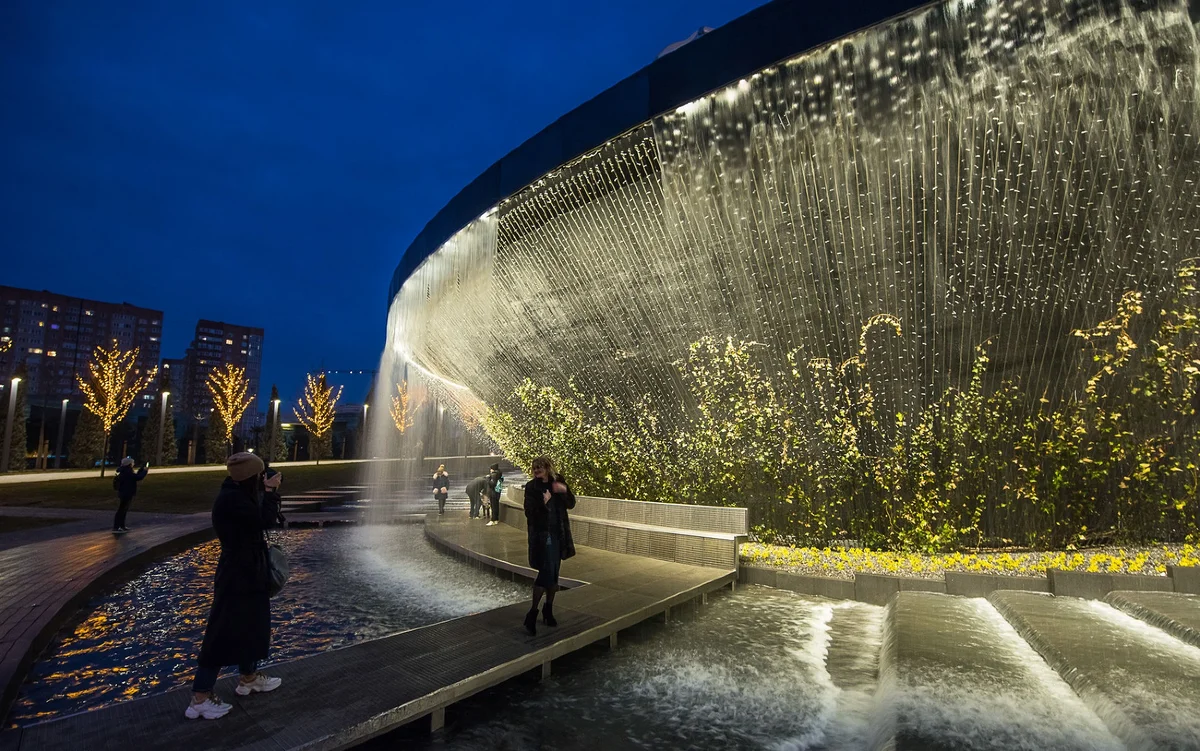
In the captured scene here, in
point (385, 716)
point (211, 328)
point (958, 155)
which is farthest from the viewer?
point (211, 328)

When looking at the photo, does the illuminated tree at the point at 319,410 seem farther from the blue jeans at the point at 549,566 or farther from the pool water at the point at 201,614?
the blue jeans at the point at 549,566

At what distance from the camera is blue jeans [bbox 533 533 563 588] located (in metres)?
4.46

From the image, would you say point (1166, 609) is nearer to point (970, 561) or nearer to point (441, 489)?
point (970, 561)

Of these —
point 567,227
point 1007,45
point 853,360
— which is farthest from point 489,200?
point 1007,45

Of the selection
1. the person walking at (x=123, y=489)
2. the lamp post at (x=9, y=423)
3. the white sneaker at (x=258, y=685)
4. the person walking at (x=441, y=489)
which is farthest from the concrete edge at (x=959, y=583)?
the lamp post at (x=9, y=423)

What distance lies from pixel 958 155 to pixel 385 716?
7070 millimetres

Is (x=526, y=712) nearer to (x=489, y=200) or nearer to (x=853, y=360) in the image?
(x=853, y=360)

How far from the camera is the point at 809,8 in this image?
19.0 feet

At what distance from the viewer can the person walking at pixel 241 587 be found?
306 centimetres

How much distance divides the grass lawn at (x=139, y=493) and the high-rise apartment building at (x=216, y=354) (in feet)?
286

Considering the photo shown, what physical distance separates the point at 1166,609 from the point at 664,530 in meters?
4.81

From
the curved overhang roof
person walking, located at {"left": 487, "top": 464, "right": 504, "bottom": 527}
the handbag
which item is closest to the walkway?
the handbag

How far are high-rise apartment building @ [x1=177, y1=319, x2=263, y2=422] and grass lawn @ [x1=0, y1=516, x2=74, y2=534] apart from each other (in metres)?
98.1

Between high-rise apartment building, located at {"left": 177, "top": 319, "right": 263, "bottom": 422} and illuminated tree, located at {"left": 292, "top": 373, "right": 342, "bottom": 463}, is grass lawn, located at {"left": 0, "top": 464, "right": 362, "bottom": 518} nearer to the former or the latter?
illuminated tree, located at {"left": 292, "top": 373, "right": 342, "bottom": 463}
